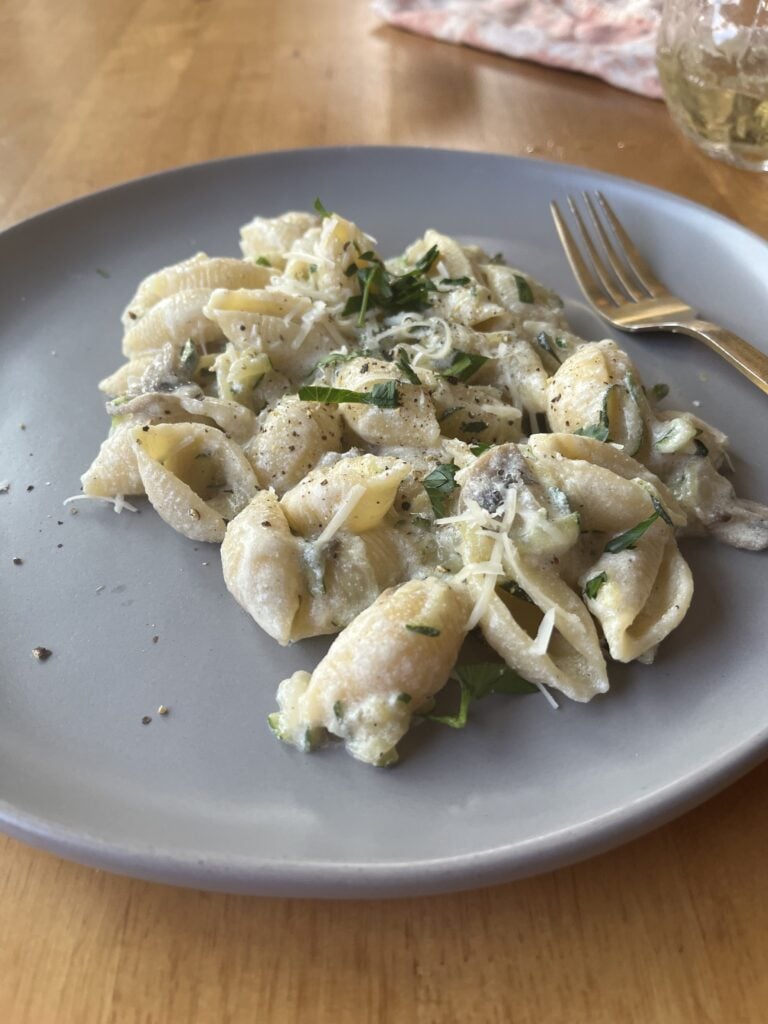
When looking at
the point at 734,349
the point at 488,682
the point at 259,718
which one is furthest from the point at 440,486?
the point at 734,349

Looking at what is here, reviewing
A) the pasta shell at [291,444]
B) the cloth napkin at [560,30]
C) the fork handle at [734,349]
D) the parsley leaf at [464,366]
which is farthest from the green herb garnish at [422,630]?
the cloth napkin at [560,30]

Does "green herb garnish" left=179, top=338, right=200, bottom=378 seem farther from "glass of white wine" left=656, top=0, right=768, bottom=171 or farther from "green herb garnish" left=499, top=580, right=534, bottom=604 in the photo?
"glass of white wine" left=656, top=0, right=768, bottom=171

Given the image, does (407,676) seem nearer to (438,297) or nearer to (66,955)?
(66,955)

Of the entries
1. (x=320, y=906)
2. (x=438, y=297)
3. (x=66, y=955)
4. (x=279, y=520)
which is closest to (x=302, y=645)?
(x=279, y=520)

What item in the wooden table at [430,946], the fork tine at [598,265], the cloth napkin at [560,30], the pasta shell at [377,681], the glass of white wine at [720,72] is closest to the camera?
the wooden table at [430,946]

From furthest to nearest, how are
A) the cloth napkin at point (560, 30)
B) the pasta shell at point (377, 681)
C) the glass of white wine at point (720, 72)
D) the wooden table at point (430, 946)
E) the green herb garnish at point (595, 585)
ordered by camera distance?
the cloth napkin at point (560, 30), the glass of white wine at point (720, 72), the green herb garnish at point (595, 585), the pasta shell at point (377, 681), the wooden table at point (430, 946)

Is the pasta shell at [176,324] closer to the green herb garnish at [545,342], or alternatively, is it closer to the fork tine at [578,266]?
the green herb garnish at [545,342]

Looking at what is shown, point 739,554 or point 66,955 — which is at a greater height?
point 739,554
